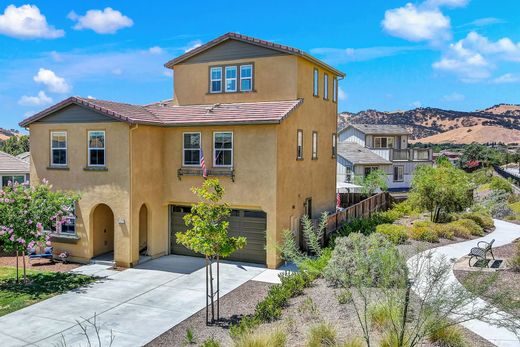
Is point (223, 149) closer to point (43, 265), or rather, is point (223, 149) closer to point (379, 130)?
point (43, 265)

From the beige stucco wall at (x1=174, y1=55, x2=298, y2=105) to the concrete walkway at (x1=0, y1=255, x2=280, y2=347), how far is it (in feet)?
24.4

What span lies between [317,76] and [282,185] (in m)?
6.49

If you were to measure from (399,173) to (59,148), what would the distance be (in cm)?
3761

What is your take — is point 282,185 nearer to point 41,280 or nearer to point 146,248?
point 146,248

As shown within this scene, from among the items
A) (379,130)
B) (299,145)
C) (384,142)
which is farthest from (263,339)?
(384,142)

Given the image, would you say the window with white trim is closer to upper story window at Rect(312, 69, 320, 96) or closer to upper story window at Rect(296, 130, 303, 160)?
upper story window at Rect(312, 69, 320, 96)

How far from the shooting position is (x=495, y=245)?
784 inches

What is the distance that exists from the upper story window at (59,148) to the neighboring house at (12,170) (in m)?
8.11

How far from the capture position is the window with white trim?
4819 cm

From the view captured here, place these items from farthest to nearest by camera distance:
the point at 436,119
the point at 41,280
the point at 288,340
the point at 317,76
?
the point at 436,119, the point at 317,76, the point at 41,280, the point at 288,340

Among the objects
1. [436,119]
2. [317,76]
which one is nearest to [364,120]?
[436,119]

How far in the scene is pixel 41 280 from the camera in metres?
16.2

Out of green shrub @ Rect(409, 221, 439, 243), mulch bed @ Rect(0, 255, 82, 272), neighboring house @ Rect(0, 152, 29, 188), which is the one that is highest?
neighboring house @ Rect(0, 152, 29, 188)

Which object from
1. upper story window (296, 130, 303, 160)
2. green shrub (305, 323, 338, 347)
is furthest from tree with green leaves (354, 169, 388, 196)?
green shrub (305, 323, 338, 347)
